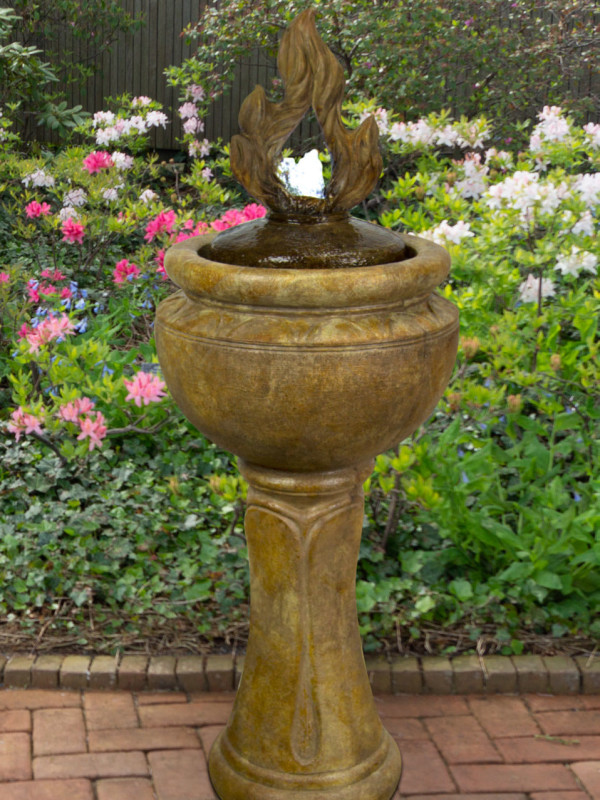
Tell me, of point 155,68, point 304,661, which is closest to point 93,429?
point 304,661

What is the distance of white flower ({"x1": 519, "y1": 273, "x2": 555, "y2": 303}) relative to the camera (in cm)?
394

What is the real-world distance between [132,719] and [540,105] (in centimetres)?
738

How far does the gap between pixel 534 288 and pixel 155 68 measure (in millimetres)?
8530

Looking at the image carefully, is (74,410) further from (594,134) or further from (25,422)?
(594,134)

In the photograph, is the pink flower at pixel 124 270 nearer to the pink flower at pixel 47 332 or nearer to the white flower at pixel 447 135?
the pink flower at pixel 47 332

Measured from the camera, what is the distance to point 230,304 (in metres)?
2.17

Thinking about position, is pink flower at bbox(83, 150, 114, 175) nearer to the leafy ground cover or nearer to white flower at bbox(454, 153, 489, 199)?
the leafy ground cover

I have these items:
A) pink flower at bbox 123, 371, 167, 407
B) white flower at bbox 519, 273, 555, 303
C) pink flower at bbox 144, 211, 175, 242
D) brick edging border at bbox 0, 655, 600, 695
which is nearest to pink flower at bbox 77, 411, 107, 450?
pink flower at bbox 123, 371, 167, 407

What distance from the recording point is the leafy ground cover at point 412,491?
329 centimetres

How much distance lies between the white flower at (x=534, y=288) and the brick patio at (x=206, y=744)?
157 centimetres

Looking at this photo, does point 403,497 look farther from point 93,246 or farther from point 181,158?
point 181,158

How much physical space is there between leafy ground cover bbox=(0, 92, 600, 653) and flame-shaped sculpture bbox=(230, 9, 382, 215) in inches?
42.1

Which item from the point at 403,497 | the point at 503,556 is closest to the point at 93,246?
the point at 403,497

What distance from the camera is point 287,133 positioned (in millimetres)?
2357
